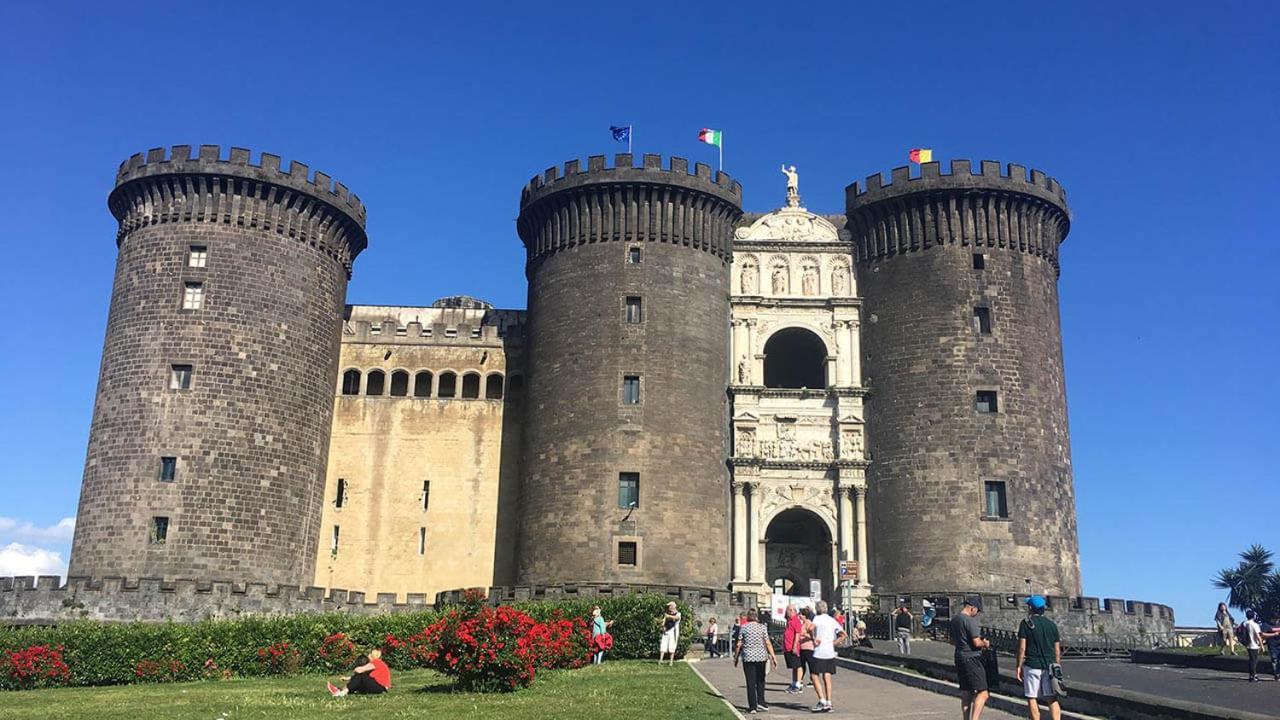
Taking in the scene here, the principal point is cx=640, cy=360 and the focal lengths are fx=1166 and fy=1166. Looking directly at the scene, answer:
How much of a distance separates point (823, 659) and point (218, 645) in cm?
1718

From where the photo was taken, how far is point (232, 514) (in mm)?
41250

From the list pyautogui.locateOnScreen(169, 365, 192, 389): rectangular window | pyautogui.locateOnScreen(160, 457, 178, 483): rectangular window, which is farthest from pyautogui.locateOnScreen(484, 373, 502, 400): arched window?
pyautogui.locateOnScreen(160, 457, 178, 483): rectangular window

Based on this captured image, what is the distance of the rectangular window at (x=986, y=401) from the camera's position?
4416cm

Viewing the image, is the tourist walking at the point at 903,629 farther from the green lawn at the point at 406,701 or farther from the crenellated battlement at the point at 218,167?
the crenellated battlement at the point at 218,167

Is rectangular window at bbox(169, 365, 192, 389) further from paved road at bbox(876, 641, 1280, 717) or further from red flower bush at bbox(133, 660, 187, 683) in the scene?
paved road at bbox(876, 641, 1280, 717)

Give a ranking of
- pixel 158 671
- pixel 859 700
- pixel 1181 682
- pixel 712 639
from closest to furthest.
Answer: pixel 859 700
pixel 1181 682
pixel 158 671
pixel 712 639

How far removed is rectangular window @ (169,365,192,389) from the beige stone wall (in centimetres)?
699

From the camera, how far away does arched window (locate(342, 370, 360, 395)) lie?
48.6 meters

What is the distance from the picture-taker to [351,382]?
160 feet

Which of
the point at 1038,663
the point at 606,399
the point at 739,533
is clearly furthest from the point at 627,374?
the point at 1038,663

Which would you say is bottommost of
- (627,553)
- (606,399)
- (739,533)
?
(627,553)

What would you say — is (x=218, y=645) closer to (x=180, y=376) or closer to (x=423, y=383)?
(x=180, y=376)

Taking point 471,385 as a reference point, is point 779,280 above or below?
above

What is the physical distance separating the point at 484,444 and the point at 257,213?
1280 cm
